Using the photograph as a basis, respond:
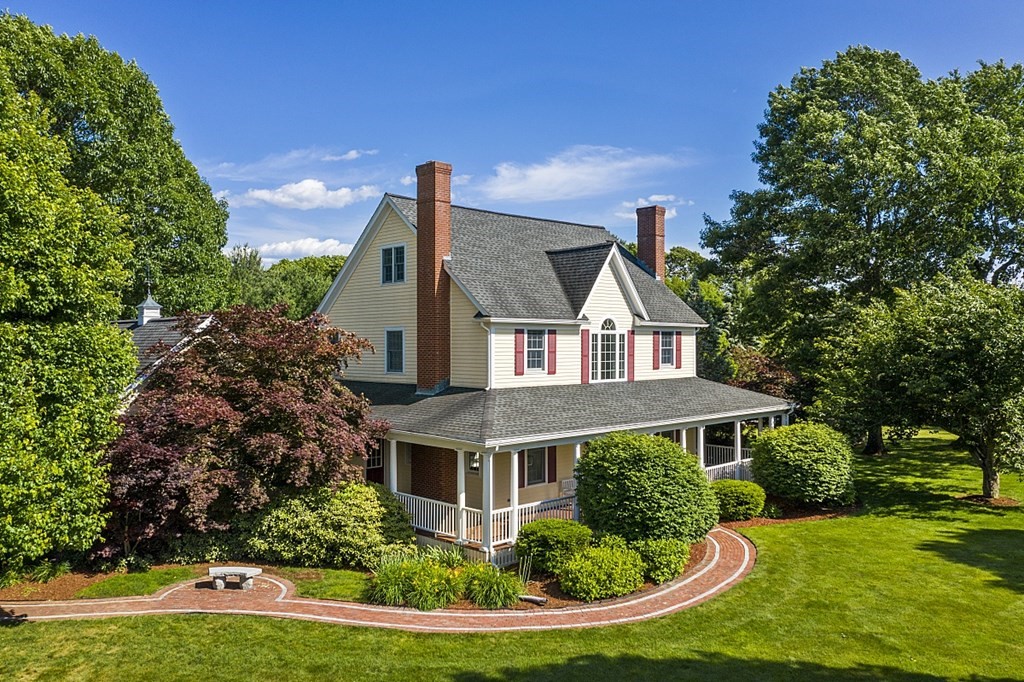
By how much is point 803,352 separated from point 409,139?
21.9m

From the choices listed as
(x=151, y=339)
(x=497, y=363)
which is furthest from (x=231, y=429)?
(x=151, y=339)

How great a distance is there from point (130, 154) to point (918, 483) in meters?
38.3

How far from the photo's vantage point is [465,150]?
24.1 m

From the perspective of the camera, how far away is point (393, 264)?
82.1 ft

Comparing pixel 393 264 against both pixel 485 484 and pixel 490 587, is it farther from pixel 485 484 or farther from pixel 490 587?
pixel 490 587

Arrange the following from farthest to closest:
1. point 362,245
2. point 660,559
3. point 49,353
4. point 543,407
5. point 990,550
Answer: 1. point 362,245
2. point 543,407
3. point 990,550
4. point 660,559
5. point 49,353

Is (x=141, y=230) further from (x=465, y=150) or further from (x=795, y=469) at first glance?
(x=795, y=469)

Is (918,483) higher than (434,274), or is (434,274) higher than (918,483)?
(434,274)

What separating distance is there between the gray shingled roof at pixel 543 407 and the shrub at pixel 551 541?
2394mm

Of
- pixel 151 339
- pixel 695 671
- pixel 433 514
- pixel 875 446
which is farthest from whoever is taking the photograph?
pixel 875 446

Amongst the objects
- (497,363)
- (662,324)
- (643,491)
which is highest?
(662,324)

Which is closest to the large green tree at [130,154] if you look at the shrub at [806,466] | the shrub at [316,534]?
the shrub at [316,534]

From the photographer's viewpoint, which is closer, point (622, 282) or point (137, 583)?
point (137, 583)

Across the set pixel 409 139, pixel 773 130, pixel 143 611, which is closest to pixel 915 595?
pixel 143 611
